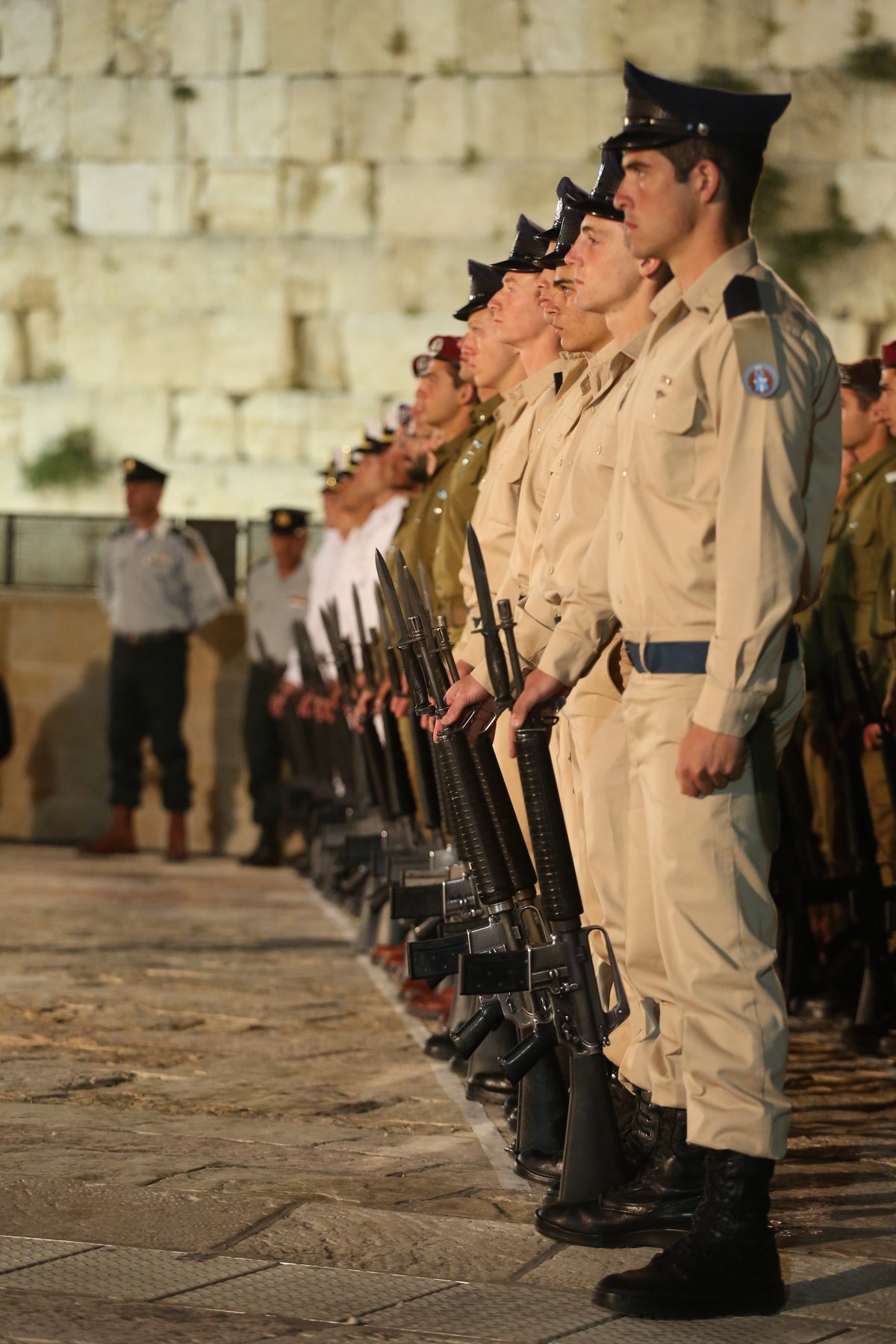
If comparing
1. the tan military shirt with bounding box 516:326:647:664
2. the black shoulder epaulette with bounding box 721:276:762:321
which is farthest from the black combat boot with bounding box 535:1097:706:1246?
the black shoulder epaulette with bounding box 721:276:762:321

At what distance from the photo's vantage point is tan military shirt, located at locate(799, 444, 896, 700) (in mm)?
6105

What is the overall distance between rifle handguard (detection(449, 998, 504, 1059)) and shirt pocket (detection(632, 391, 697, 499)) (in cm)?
100

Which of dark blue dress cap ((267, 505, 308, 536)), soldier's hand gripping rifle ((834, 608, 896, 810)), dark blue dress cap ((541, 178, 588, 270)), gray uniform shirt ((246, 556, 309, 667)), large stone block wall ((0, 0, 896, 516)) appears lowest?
soldier's hand gripping rifle ((834, 608, 896, 810))

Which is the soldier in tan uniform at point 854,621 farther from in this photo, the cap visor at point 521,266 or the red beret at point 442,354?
the cap visor at point 521,266

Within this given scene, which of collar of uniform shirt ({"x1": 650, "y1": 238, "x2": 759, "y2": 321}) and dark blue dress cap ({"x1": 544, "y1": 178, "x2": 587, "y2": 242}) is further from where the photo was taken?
dark blue dress cap ({"x1": 544, "y1": 178, "x2": 587, "y2": 242})

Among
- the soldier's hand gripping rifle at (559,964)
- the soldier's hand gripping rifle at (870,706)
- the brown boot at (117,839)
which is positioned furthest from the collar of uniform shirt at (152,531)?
the soldier's hand gripping rifle at (559,964)

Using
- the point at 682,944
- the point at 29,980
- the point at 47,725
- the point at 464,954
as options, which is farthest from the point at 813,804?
the point at 47,725

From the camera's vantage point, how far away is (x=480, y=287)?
5895mm

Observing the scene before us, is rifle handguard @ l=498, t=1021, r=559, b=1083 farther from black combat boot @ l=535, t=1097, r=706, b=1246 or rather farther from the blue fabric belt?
the blue fabric belt

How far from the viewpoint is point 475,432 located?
5918 millimetres

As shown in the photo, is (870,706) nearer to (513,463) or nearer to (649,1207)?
(513,463)

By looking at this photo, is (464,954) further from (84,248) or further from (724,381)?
(84,248)

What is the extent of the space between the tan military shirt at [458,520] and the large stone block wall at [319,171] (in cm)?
990

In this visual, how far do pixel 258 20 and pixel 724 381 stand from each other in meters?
13.5
